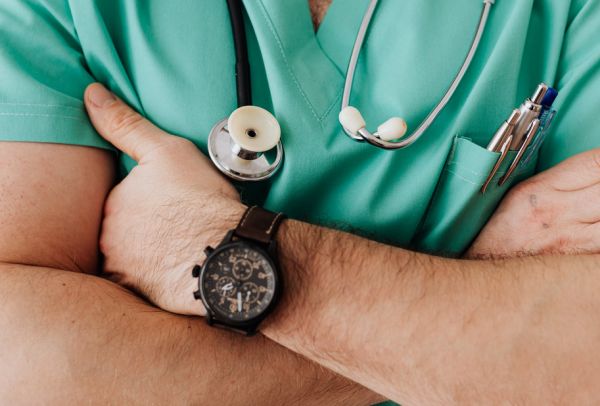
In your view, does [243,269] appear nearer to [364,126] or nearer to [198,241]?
[198,241]

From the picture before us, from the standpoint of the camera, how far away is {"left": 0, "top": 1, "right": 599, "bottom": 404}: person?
2.39 feet

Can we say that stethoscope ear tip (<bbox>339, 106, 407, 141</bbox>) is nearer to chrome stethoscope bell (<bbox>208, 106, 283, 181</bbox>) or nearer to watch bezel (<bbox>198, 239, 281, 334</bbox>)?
chrome stethoscope bell (<bbox>208, 106, 283, 181</bbox>)

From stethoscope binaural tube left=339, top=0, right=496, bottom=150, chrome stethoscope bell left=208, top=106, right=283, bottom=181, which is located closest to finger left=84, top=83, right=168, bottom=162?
chrome stethoscope bell left=208, top=106, right=283, bottom=181

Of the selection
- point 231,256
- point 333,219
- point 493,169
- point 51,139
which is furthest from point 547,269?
point 51,139

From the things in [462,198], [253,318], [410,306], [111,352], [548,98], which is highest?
[548,98]

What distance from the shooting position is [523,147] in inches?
33.6

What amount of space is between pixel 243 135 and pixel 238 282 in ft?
0.85

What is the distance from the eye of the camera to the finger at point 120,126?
2.95 feet

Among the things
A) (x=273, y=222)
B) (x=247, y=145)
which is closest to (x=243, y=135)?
(x=247, y=145)

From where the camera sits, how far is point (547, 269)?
2.53ft

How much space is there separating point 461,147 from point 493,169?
0.07 meters

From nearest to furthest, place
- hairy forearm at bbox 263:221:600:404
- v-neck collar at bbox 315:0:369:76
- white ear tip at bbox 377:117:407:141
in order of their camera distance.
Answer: hairy forearm at bbox 263:221:600:404 < white ear tip at bbox 377:117:407:141 < v-neck collar at bbox 315:0:369:76

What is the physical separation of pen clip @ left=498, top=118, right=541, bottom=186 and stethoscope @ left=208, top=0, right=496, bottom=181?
15cm

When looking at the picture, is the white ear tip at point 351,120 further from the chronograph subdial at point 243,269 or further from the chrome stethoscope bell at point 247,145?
the chronograph subdial at point 243,269
